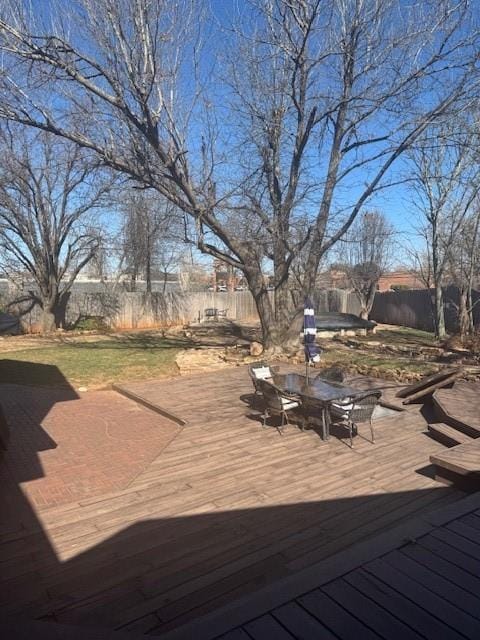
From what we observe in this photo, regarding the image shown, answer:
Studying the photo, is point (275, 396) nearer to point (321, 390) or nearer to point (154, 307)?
point (321, 390)

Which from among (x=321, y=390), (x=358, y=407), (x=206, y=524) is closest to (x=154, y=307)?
(x=321, y=390)

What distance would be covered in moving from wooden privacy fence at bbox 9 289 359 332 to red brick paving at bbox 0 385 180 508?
1365cm

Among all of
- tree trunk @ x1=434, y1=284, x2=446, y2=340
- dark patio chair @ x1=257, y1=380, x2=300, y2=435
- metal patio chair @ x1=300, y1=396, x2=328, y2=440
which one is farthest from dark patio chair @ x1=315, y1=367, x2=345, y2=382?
tree trunk @ x1=434, y1=284, x2=446, y2=340

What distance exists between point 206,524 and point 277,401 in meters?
2.93

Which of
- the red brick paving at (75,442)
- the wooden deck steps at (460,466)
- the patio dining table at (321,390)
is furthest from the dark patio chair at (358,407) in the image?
the red brick paving at (75,442)

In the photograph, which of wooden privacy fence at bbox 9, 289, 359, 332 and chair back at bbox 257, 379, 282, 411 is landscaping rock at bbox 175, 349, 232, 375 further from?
wooden privacy fence at bbox 9, 289, 359, 332

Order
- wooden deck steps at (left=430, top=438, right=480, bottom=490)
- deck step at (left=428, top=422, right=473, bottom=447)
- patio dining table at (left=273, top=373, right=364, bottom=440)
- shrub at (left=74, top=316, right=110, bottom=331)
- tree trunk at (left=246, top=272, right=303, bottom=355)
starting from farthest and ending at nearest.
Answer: shrub at (left=74, top=316, right=110, bottom=331), tree trunk at (left=246, top=272, right=303, bottom=355), patio dining table at (left=273, top=373, right=364, bottom=440), deck step at (left=428, top=422, right=473, bottom=447), wooden deck steps at (left=430, top=438, right=480, bottom=490)

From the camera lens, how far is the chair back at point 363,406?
20.1 feet

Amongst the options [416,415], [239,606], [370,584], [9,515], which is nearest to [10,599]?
[9,515]

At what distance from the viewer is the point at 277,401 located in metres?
6.84

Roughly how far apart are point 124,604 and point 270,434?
13.1ft

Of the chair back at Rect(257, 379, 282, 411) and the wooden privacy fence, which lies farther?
the wooden privacy fence

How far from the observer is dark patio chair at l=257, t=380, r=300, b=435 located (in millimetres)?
6719

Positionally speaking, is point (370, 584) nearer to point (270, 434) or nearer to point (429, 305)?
point (270, 434)
